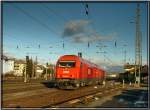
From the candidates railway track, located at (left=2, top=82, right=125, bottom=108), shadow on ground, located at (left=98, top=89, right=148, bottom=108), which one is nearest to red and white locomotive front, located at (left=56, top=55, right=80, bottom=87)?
railway track, located at (left=2, top=82, right=125, bottom=108)

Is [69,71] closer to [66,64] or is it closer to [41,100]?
[66,64]

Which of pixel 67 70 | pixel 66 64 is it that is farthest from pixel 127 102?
pixel 66 64

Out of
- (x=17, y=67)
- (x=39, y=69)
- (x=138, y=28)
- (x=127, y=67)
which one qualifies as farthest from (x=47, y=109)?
(x=39, y=69)

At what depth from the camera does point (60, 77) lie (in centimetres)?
3338

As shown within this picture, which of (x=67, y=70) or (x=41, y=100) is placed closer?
(x=41, y=100)

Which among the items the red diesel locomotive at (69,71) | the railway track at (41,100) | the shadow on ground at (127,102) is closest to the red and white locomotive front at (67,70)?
the red diesel locomotive at (69,71)

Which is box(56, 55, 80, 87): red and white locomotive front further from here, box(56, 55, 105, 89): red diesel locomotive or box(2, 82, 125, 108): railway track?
box(2, 82, 125, 108): railway track

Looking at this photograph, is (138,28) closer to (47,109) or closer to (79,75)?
(79,75)

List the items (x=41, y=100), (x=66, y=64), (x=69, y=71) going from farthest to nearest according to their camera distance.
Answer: (x=66, y=64), (x=69, y=71), (x=41, y=100)

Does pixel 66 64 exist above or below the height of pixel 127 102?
above

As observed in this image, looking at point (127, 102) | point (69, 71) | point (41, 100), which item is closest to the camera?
point (127, 102)

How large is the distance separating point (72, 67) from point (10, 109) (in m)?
18.9

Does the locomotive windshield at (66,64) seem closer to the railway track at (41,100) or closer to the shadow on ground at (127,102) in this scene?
the railway track at (41,100)

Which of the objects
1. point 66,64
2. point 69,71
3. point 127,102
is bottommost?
point 127,102
